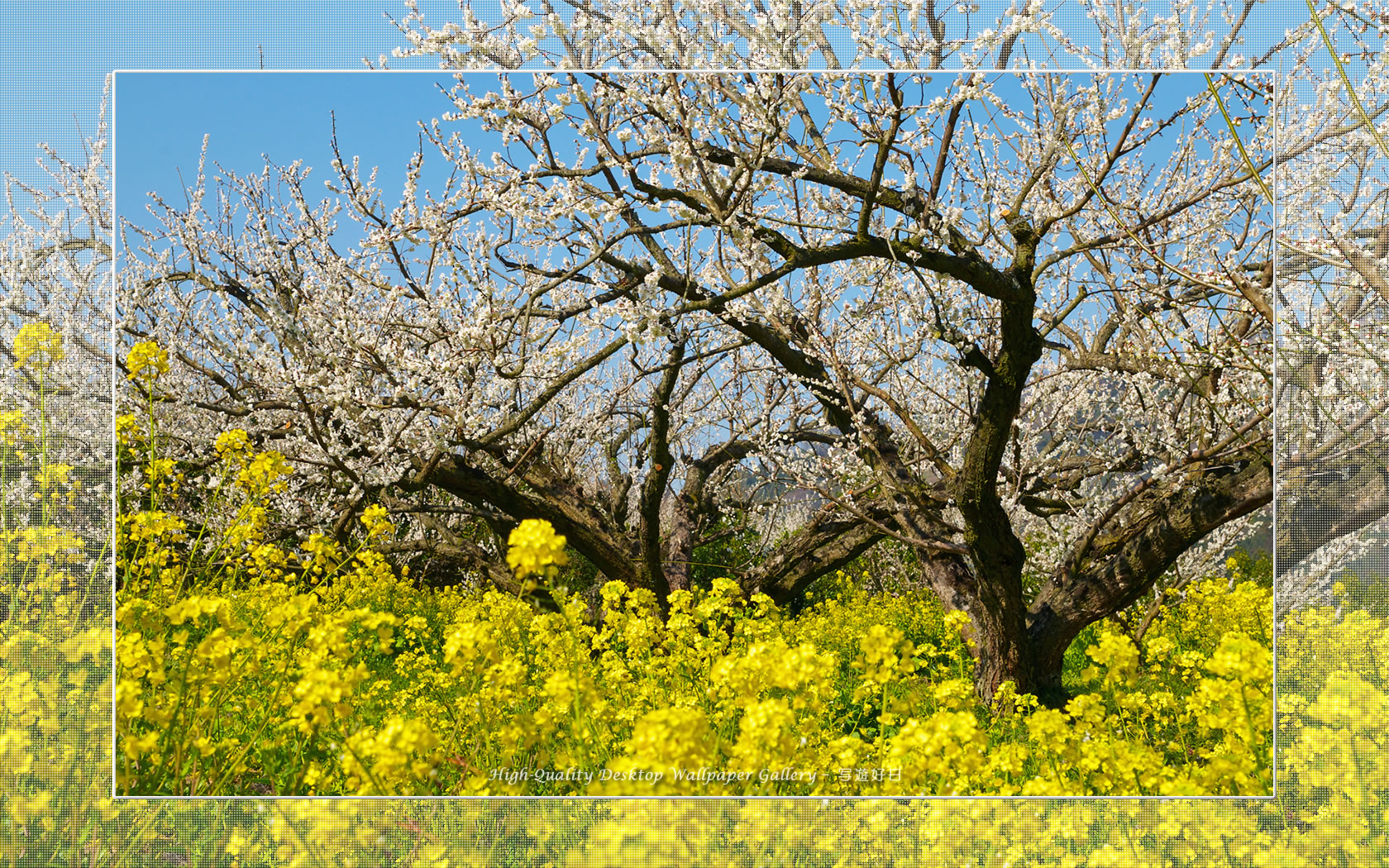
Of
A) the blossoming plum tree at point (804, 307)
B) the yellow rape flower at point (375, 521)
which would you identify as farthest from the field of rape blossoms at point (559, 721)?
the blossoming plum tree at point (804, 307)

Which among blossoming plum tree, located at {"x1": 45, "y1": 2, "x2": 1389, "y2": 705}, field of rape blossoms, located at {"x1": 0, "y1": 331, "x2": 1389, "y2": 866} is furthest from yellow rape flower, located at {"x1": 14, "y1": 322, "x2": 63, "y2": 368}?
blossoming plum tree, located at {"x1": 45, "y1": 2, "x2": 1389, "y2": 705}

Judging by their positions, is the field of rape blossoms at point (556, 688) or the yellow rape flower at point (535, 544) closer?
the yellow rape flower at point (535, 544)

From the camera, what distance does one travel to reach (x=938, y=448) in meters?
2.95

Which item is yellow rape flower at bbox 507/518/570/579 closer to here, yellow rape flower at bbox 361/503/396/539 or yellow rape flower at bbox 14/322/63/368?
yellow rape flower at bbox 361/503/396/539

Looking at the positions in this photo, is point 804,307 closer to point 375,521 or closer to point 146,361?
point 375,521

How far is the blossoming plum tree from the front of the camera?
Result: 2.39 m

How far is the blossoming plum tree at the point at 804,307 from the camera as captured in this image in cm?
239

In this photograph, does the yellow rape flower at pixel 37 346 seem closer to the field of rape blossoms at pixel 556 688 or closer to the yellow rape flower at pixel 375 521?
the field of rape blossoms at pixel 556 688

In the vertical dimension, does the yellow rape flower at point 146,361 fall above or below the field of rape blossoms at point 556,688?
above

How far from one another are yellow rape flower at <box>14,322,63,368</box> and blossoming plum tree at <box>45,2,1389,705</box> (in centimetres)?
26

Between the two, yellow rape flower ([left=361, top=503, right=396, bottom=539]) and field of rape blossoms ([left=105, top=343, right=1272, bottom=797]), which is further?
yellow rape flower ([left=361, top=503, right=396, bottom=539])

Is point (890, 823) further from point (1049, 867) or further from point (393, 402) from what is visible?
point (393, 402)

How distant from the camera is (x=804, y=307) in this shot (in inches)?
104

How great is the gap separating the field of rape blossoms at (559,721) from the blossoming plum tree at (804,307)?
25cm
